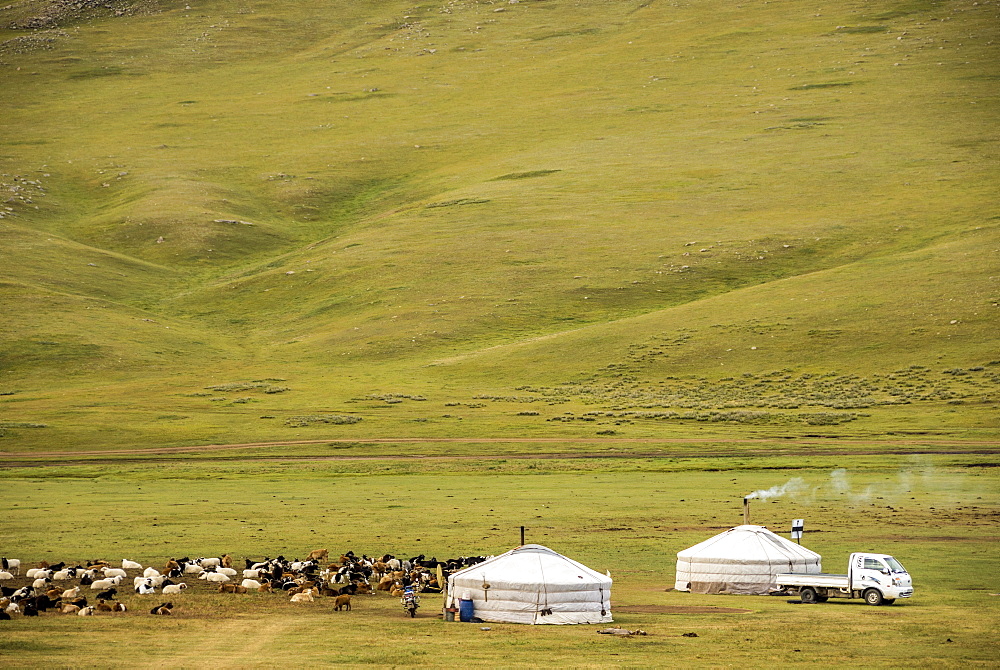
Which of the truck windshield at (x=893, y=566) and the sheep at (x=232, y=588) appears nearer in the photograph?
the truck windshield at (x=893, y=566)

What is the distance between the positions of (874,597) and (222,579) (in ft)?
65.5

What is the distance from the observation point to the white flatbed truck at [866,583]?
1468 inches

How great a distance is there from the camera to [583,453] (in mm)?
78000

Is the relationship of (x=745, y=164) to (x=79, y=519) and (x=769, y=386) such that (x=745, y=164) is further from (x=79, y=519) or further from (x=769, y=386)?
(x=79, y=519)

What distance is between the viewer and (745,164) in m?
179

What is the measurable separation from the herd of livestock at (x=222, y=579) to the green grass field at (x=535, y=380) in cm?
162

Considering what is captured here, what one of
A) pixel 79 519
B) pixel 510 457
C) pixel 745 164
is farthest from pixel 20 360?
pixel 745 164

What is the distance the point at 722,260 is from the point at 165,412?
68.7 metres

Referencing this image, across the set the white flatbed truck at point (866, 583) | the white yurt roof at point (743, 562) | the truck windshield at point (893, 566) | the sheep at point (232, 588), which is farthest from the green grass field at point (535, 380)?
the sheep at point (232, 588)

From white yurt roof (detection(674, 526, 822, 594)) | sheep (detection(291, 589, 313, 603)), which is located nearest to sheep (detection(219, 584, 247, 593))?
sheep (detection(291, 589, 313, 603))

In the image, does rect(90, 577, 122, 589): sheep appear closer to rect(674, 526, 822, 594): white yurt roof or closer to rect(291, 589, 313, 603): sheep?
rect(291, 589, 313, 603): sheep

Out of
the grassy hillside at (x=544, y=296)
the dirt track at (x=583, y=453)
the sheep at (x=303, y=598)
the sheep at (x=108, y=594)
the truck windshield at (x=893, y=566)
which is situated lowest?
the sheep at (x=303, y=598)

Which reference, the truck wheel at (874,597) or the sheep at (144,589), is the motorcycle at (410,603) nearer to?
the sheep at (144,589)

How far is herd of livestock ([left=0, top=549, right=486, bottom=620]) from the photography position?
35.6 m
